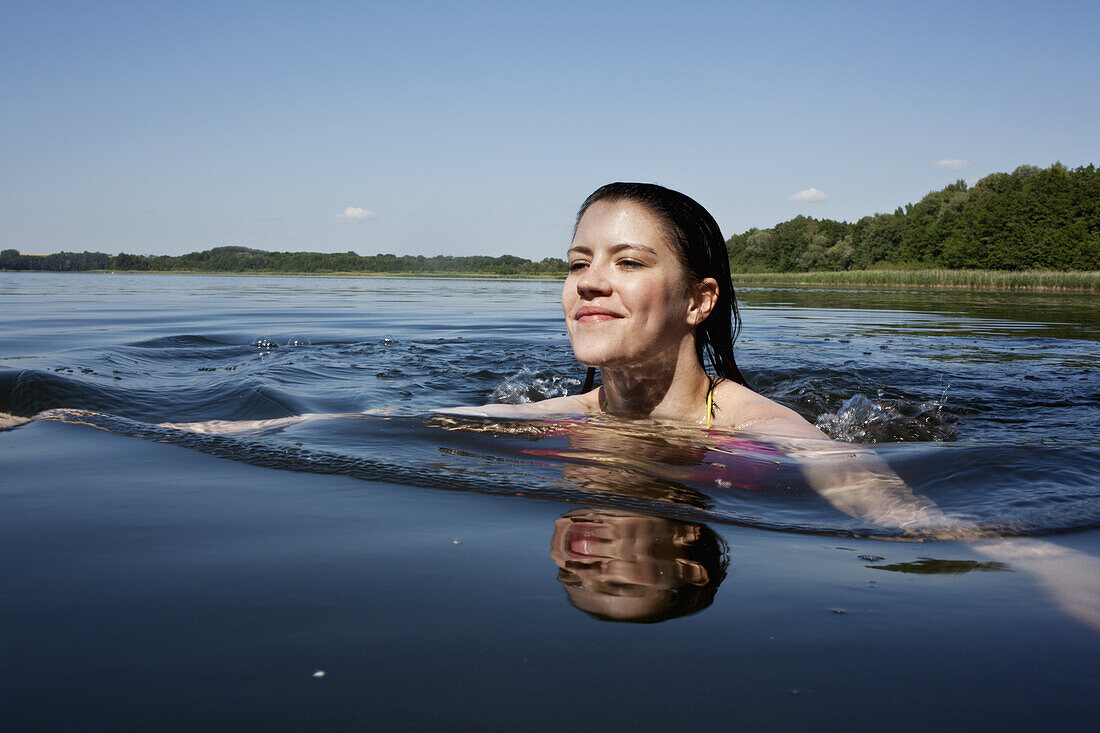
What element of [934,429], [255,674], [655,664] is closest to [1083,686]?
[655,664]

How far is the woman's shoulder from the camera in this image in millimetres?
3396

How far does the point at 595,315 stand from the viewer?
3311mm

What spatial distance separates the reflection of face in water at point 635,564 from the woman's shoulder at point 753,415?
4.60ft

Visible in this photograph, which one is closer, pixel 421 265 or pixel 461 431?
pixel 461 431

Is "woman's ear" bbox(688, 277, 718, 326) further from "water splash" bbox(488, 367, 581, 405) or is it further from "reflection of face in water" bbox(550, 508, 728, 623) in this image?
"water splash" bbox(488, 367, 581, 405)

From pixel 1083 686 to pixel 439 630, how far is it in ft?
3.55

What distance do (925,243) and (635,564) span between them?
101905 millimetres

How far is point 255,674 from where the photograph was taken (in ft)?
4.00

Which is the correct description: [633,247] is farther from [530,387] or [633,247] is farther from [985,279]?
[985,279]

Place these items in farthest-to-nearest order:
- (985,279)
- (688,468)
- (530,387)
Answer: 1. (985,279)
2. (530,387)
3. (688,468)

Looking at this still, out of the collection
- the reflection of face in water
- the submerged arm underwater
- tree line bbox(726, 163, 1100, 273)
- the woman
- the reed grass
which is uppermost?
tree line bbox(726, 163, 1100, 273)

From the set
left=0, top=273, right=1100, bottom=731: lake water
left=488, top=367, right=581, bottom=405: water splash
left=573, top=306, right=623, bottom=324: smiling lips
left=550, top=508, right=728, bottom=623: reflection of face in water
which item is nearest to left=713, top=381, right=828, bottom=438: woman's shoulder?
left=0, top=273, right=1100, bottom=731: lake water

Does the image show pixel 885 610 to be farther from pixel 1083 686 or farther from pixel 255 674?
pixel 255 674

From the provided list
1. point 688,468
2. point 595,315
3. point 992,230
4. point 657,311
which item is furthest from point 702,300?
point 992,230
